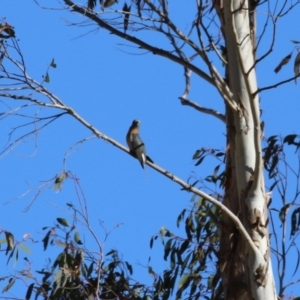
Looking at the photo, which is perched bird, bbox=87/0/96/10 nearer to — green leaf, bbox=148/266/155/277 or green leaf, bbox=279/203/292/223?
green leaf, bbox=279/203/292/223

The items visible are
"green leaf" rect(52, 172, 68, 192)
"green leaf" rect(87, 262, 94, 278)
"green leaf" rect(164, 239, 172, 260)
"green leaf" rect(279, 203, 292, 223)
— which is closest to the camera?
"green leaf" rect(52, 172, 68, 192)

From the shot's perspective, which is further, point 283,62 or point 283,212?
point 283,212

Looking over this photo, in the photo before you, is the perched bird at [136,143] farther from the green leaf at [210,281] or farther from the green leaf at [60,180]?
the green leaf at [210,281]

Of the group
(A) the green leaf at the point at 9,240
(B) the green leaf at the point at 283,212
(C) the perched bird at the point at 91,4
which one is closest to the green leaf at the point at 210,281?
(B) the green leaf at the point at 283,212

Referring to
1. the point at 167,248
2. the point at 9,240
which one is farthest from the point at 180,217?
the point at 9,240

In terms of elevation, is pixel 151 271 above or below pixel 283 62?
below

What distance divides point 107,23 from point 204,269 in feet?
5.90

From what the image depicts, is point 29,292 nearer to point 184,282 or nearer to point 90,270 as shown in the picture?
point 90,270

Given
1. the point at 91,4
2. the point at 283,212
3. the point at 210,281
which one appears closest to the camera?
the point at 91,4

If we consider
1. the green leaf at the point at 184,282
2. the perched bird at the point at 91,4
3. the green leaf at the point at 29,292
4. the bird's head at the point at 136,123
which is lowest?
the green leaf at the point at 29,292

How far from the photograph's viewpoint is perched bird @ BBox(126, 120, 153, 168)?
5.00 m

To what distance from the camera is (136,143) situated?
18.9 feet

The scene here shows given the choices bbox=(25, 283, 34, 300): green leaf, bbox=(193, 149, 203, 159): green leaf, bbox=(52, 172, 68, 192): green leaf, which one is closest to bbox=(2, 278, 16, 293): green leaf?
bbox=(25, 283, 34, 300): green leaf

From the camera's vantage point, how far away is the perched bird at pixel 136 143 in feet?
16.4
